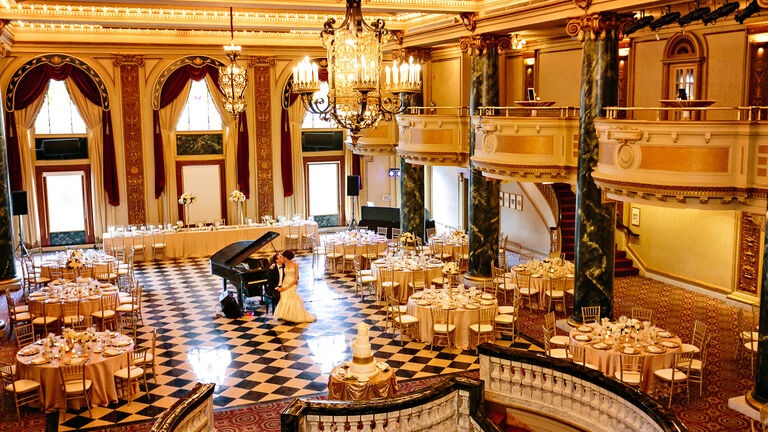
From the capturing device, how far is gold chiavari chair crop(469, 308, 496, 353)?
11414mm

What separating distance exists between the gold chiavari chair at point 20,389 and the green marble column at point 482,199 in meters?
8.30

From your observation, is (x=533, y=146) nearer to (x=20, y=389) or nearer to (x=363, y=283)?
(x=363, y=283)

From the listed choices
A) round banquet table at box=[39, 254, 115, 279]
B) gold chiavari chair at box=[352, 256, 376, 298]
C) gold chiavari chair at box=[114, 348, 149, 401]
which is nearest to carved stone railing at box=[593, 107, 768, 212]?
gold chiavari chair at box=[352, 256, 376, 298]

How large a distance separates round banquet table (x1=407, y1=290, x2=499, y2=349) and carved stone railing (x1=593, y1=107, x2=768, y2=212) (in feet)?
9.84

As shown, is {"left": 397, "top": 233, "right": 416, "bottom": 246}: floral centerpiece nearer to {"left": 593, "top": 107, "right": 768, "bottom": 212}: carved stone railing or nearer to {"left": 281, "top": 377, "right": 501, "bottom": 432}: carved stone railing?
{"left": 593, "top": 107, "right": 768, "bottom": 212}: carved stone railing

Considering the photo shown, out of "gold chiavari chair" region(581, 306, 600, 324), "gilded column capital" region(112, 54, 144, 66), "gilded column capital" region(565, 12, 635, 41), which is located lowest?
"gold chiavari chair" region(581, 306, 600, 324)

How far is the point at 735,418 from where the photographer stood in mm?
8648

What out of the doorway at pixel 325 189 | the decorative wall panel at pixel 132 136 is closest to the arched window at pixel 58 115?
the decorative wall panel at pixel 132 136

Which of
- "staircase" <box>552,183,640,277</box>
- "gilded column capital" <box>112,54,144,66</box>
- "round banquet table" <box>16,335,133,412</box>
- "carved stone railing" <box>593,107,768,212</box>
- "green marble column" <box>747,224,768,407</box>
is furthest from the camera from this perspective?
"gilded column capital" <box>112,54,144,66</box>

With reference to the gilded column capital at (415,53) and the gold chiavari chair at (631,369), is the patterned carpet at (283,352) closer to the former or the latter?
the gold chiavari chair at (631,369)

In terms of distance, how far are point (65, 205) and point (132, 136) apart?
8.32 feet

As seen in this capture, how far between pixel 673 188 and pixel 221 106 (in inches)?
538

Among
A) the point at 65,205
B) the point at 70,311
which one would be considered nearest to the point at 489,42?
the point at 70,311

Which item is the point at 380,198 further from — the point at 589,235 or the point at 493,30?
the point at 589,235
